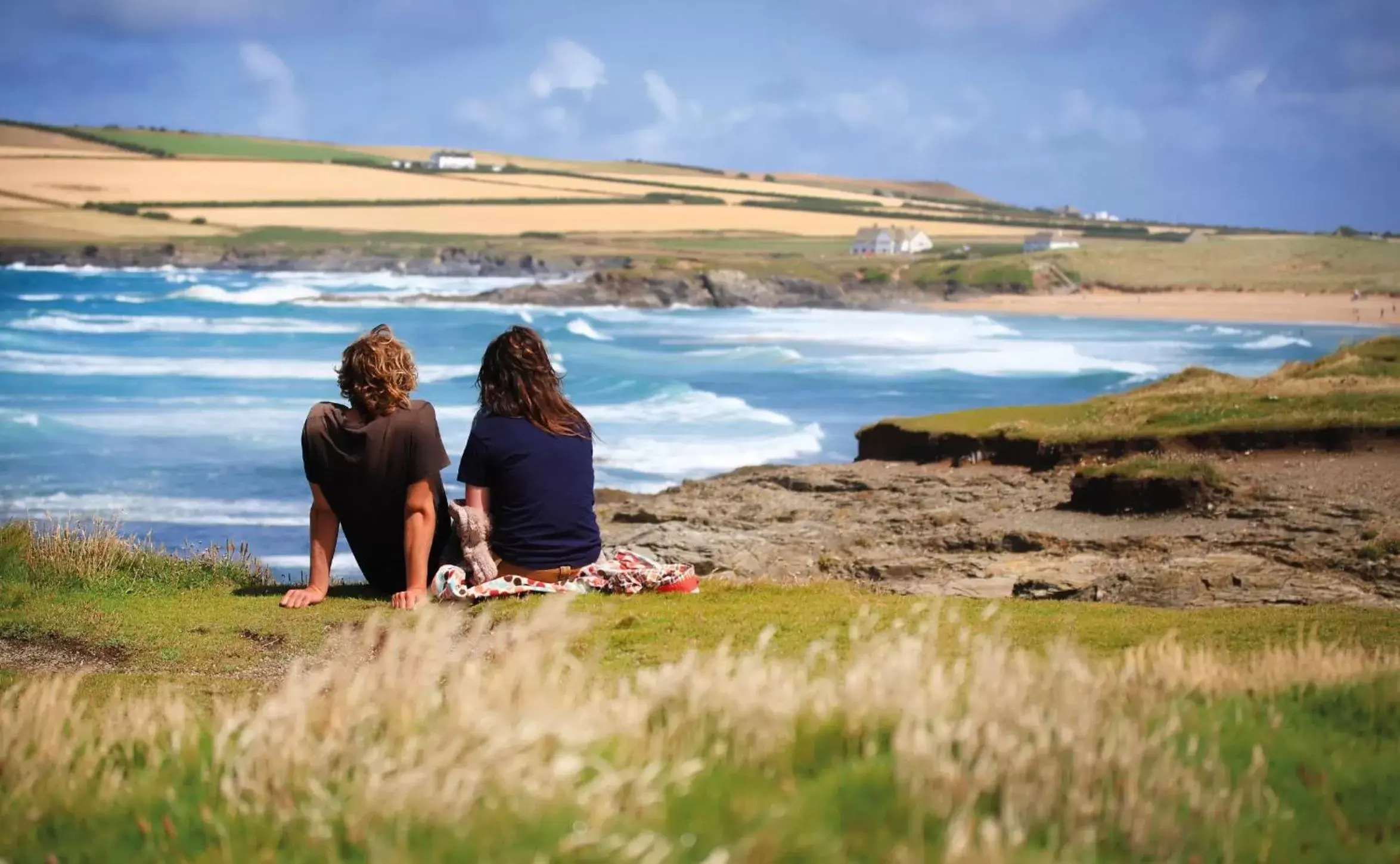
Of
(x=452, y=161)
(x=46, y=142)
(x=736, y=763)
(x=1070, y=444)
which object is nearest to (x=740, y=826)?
(x=736, y=763)

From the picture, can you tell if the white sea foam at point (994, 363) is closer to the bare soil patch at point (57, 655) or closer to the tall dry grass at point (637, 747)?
the bare soil patch at point (57, 655)

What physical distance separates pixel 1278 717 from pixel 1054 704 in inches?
34.1

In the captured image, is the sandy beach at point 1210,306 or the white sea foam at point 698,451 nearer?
the white sea foam at point 698,451

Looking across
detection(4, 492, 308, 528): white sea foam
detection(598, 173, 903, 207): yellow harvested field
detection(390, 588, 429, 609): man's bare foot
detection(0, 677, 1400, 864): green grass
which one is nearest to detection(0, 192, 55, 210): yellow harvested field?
detection(4, 492, 308, 528): white sea foam

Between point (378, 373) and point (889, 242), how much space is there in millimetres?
108268

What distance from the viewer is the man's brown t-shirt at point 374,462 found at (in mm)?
9438

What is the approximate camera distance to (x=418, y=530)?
941 cm

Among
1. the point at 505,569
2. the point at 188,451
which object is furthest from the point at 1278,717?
the point at 188,451

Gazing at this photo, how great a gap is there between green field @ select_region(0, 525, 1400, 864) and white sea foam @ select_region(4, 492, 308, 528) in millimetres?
20646

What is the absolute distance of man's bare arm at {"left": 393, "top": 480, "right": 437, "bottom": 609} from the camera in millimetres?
9398

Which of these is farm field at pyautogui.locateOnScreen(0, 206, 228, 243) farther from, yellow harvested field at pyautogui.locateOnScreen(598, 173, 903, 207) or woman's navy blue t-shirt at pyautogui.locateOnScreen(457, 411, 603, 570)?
woman's navy blue t-shirt at pyautogui.locateOnScreen(457, 411, 603, 570)

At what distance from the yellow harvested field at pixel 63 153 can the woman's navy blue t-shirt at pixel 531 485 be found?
271 ft

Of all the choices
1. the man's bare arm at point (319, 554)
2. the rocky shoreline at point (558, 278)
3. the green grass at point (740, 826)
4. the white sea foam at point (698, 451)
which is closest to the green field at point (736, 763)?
the green grass at point (740, 826)

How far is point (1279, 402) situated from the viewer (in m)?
21.0
